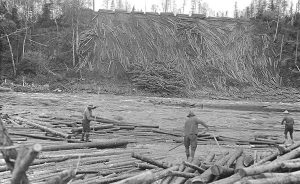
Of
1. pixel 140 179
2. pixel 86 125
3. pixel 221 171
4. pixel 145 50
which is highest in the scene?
pixel 145 50

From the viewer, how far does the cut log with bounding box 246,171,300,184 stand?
522 cm

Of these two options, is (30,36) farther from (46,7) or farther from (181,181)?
(181,181)

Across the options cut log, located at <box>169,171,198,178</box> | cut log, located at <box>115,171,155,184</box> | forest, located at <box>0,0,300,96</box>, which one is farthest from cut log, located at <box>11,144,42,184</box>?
forest, located at <box>0,0,300,96</box>

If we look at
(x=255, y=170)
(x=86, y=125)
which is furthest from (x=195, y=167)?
(x=86, y=125)

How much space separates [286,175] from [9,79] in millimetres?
37278

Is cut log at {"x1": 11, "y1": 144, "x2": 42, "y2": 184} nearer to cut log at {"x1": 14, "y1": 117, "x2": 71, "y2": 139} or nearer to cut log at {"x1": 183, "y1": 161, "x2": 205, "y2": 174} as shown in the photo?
cut log at {"x1": 183, "y1": 161, "x2": 205, "y2": 174}

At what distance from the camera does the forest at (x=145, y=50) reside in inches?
1604

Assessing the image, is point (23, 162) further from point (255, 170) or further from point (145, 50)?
point (145, 50)

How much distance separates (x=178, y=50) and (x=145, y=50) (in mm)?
4379

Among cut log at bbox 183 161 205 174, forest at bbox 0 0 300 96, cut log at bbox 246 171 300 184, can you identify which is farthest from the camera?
forest at bbox 0 0 300 96

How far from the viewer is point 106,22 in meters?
48.2

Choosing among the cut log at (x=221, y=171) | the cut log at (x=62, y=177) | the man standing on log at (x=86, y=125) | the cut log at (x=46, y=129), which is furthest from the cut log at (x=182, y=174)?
the cut log at (x=46, y=129)

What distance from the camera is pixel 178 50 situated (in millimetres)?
46500

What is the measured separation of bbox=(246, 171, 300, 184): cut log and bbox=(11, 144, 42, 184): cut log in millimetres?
3117
